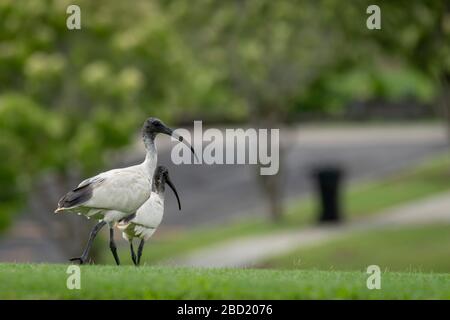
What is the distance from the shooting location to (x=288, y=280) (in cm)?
1200

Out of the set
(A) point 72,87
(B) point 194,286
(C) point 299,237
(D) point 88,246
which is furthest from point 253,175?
(B) point 194,286

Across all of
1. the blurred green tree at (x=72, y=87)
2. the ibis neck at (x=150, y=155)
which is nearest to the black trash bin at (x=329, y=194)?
the blurred green tree at (x=72, y=87)

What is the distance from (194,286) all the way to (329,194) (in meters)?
23.6

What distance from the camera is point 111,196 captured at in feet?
40.8

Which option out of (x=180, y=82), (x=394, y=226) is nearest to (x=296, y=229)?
(x=394, y=226)

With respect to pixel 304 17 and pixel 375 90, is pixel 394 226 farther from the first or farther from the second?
pixel 375 90

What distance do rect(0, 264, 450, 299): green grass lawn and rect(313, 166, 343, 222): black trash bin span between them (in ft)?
74.2

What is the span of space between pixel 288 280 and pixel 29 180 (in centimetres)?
1830

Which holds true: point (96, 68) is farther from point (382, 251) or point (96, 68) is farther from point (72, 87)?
point (382, 251)

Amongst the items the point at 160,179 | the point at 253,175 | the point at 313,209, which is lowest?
the point at 160,179

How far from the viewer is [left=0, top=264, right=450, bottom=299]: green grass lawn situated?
449 inches

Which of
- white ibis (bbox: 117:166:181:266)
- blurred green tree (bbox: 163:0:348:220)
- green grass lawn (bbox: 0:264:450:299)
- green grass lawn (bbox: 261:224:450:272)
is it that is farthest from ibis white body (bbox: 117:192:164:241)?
blurred green tree (bbox: 163:0:348:220)

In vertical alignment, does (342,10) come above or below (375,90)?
below
